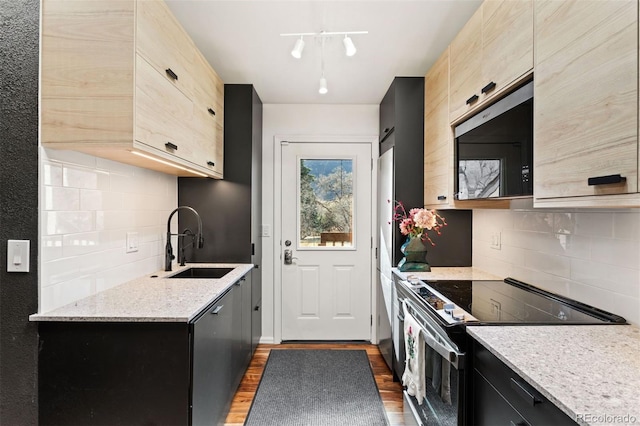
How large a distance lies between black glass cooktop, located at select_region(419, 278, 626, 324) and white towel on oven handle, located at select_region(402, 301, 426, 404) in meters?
0.18

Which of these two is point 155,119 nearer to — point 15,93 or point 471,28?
point 15,93

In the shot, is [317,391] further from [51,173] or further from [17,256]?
[51,173]

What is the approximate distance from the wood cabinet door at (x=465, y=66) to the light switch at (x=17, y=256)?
2.26 metres

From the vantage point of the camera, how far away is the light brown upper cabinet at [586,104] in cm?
93

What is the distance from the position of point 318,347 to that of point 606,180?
2.78 metres

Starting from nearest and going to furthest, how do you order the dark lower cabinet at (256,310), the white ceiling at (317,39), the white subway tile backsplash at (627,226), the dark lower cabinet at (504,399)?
the dark lower cabinet at (504,399) < the white subway tile backsplash at (627,226) < the white ceiling at (317,39) < the dark lower cabinet at (256,310)

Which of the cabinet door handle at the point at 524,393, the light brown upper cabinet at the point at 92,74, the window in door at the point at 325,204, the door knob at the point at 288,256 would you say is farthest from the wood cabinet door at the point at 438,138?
the light brown upper cabinet at the point at 92,74

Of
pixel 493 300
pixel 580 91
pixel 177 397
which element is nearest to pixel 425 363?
pixel 493 300

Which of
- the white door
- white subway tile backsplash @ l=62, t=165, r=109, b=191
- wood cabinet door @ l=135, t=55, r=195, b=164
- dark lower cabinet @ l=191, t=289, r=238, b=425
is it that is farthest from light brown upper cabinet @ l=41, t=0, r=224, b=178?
the white door

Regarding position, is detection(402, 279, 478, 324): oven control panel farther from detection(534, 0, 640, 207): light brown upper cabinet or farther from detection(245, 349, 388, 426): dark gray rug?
detection(245, 349, 388, 426): dark gray rug

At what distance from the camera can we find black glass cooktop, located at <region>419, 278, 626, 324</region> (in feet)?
4.48

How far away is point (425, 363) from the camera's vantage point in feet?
5.51

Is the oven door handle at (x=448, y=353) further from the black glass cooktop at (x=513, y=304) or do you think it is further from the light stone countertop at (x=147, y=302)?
the light stone countertop at (x=147, y=302)

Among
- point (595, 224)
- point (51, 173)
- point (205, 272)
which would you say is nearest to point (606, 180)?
point (595, 224)
